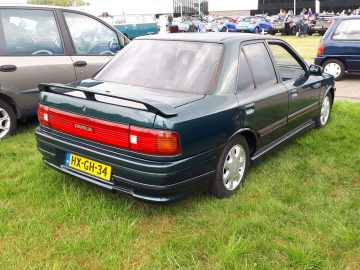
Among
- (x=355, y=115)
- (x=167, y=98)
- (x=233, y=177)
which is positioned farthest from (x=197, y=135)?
(x=355, y=115)

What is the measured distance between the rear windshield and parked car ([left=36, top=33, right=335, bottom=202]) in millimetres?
10

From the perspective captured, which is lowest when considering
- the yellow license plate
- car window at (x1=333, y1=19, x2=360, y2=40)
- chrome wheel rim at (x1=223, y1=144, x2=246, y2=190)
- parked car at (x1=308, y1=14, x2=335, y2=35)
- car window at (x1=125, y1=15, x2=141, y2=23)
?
chrome wheel rim at (x1=223, y1=144, x2=246, y2=190)

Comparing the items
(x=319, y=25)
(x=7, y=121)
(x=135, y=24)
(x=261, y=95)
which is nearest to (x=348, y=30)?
(x=261, y=95)

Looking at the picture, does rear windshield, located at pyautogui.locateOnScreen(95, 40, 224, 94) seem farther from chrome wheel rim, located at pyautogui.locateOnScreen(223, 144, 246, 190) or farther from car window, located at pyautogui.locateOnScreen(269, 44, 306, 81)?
car window, located at pyautogui.locateOnScreen(269, 44, 306, 81)

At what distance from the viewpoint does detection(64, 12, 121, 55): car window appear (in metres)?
5.69

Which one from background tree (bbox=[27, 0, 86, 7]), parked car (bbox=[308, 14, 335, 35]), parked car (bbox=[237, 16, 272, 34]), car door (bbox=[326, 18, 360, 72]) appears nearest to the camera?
car door (bbox=[326, 18, 360, 72])

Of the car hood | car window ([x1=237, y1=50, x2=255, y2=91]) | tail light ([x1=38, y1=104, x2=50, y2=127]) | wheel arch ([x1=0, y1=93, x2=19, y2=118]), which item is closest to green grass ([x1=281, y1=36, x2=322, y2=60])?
car window ([x1=237, y1=50, x2=255, y2=91])

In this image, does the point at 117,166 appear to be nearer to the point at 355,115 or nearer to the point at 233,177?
the point at 233,177

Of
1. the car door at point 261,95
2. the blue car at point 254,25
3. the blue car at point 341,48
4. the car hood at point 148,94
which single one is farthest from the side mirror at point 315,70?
the blue car at point 254,25

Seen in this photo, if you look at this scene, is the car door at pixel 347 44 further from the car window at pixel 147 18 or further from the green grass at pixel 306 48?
the car window at pixel 147 18

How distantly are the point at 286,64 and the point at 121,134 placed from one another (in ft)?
9.07

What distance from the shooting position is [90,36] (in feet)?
19.4

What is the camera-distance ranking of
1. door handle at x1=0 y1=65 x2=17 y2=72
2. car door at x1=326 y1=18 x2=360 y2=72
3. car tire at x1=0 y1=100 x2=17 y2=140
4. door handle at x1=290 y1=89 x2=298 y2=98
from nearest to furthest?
door handle at x1=290 y1=89 x2=298 y2=98 < door handle at x1=0 y1=65 x2=17 y2=72 < car tire at x1=0 y1=100 x2=17 y2=140 < car door at x1=326 y1=18 x2=360 y2=72

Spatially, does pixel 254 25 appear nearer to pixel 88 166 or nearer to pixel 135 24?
pixel 135 24
